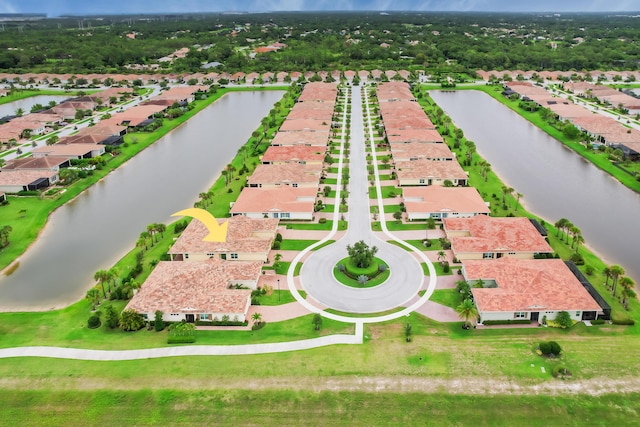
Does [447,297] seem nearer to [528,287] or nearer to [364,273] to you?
[528,287]

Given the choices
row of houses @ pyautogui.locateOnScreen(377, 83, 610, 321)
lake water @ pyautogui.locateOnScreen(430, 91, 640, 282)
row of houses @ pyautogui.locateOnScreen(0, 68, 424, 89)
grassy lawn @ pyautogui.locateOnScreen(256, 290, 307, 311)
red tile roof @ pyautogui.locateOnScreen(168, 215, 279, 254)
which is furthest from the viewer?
row of houses @ pyautogui.locateOnScreen(0, 68, 424, 89)

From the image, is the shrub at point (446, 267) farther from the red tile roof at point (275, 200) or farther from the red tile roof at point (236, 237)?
the red tile roof at point (275, 200)

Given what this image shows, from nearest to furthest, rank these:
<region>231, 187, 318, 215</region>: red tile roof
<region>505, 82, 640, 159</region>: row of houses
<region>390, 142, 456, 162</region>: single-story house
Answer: <region>231, 187, 318, 215</region>: red tile roof, <region>390, 142, 456, 162</region>: single-story house, <region>505, 82, 640, 159</region>: row of houses

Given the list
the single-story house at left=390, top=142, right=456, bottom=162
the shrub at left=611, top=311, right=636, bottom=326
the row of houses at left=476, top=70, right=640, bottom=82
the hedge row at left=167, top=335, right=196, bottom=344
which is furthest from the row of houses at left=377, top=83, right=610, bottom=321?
the row of houses at left=476, top=70, right=640, bottom=82

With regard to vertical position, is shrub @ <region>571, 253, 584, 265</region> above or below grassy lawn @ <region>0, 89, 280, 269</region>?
above

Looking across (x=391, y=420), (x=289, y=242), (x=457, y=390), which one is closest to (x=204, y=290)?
(x=289, y=242)

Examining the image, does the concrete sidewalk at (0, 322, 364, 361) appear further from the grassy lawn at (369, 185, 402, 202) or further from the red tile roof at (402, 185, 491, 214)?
the grassy lawn at (369, 185, 402, 202)

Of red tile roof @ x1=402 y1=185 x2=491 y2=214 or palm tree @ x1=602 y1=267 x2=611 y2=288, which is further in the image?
red tile roof @ x1=402 y1=185 x2=491 y2=214

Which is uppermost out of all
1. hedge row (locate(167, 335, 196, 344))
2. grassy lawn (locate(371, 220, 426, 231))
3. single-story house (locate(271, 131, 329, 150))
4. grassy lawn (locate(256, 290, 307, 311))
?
single-story house (locate(271, 131, 329, 150))

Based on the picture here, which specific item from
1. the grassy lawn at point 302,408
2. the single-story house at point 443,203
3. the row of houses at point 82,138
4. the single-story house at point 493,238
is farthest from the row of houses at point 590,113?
the row of houses at point 82,138
